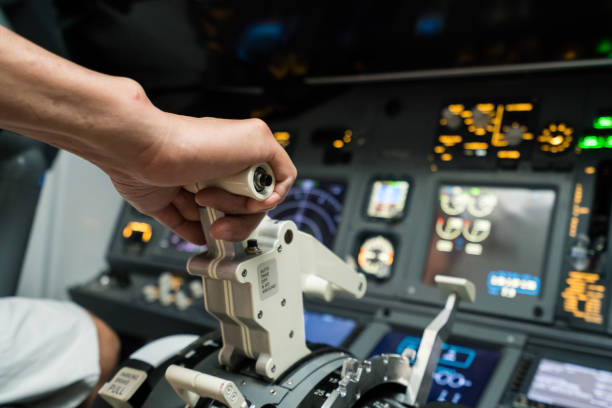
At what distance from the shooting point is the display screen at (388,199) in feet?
7.97

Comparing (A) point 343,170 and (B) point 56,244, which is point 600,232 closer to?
(A) point 343,170

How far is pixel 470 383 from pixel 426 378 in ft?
2.55

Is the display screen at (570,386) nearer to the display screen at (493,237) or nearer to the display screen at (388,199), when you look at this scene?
the display screen at (493,237)

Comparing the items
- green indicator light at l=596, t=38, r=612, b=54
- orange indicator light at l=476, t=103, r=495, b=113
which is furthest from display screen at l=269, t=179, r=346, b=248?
green indicator light at l=596, t=38, r=612, b=54

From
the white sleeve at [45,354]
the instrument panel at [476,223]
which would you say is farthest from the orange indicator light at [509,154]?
the white sleeve at [45,354]

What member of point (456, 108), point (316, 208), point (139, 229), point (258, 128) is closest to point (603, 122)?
point (456, 108)

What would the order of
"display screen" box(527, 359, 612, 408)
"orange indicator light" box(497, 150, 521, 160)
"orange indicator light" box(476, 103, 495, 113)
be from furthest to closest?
"orange indicator light" box(476, 103, 495, 113) → "orange indicator light" box(497, 150, 521, 160) → "display screen" box(527, 359, 612, 408)

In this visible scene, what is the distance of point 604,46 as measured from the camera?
6.63ft

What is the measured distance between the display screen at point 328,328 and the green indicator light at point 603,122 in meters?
1.32

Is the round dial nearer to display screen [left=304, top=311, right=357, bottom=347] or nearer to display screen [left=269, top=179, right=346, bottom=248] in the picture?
display screen [left=269, top=179, right=346, bottom=248]

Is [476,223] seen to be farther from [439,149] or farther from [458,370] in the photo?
[458,370]

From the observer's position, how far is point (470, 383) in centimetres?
175

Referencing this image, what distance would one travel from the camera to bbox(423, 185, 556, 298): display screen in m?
2.08

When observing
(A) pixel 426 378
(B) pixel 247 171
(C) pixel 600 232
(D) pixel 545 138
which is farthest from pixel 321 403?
(D) pixel 545 138
